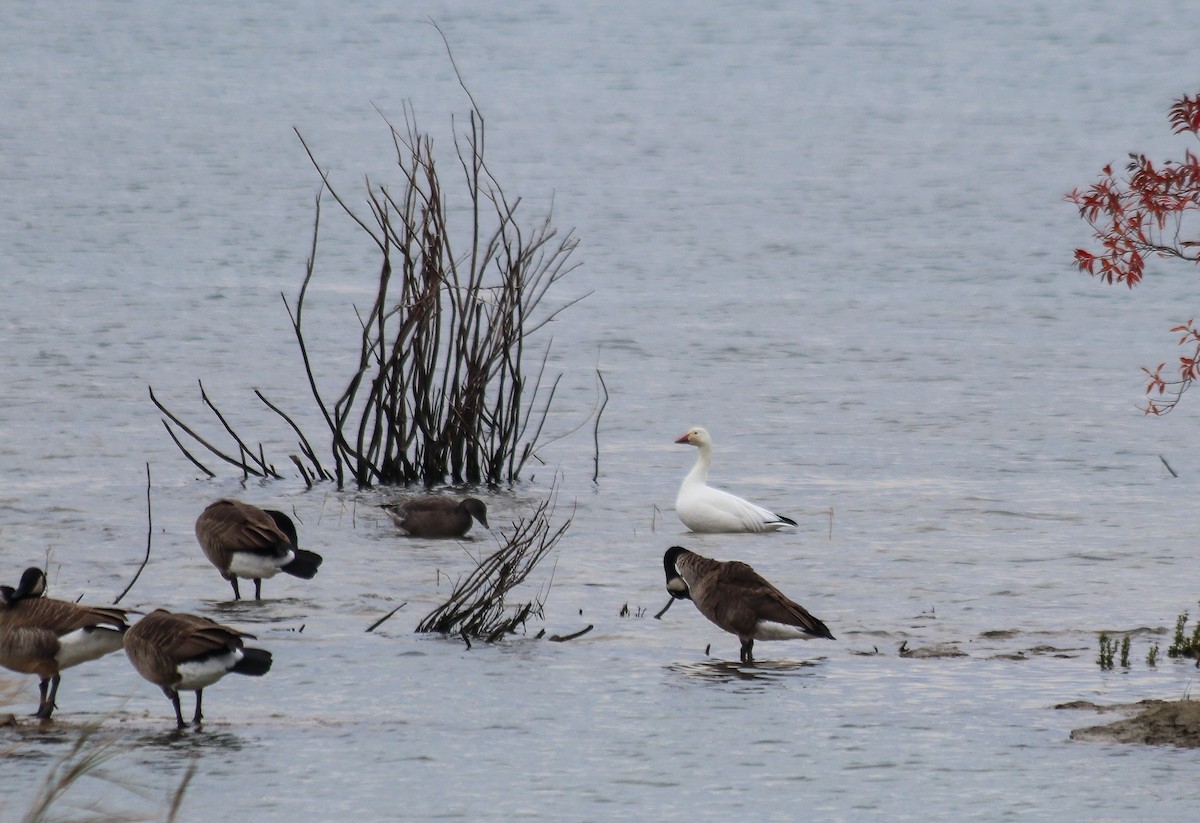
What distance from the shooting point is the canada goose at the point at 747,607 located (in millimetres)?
8695

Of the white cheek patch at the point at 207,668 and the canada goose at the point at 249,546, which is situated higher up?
the canada goose at the point at 249,546

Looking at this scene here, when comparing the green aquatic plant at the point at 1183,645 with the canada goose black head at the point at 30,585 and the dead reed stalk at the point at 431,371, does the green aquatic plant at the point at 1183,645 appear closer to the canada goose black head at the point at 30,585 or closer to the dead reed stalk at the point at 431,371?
the canada goose black head at the point at 30,585

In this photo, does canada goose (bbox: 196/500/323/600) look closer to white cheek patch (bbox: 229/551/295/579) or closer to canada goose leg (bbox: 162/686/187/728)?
white cheek patch (bbox: 229/551/295/579)

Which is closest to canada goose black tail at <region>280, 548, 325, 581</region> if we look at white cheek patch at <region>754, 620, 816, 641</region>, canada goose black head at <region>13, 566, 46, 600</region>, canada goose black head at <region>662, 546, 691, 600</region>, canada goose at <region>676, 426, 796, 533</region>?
canada goose black head at <region>662, 546, 691, 600</region>

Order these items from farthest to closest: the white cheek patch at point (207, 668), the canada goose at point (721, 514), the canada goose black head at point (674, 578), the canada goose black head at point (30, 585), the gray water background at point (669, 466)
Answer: the canada goose at point (721, 514) < the canada goose black head at point (674, 578) < the canada goose black head at point (30, 585) < the white cheek patch at point (207, 668) < the gray water background at point (669, 466)

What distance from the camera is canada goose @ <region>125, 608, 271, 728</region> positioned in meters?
7.16

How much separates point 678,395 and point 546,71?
52.3 m

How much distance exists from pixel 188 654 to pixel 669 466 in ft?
30.1

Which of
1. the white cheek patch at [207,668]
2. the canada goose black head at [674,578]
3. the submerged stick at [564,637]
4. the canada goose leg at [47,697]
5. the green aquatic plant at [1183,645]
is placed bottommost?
the canada goose leg at [47,697]

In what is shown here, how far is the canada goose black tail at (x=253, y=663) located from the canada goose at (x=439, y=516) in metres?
4.79

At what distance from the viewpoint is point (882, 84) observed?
63.9 metres

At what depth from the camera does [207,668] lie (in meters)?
7.18

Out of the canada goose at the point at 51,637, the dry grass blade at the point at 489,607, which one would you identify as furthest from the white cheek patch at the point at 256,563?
the canada goose at the point at 51,637

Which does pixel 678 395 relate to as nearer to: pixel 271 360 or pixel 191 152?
pixel 271 360
